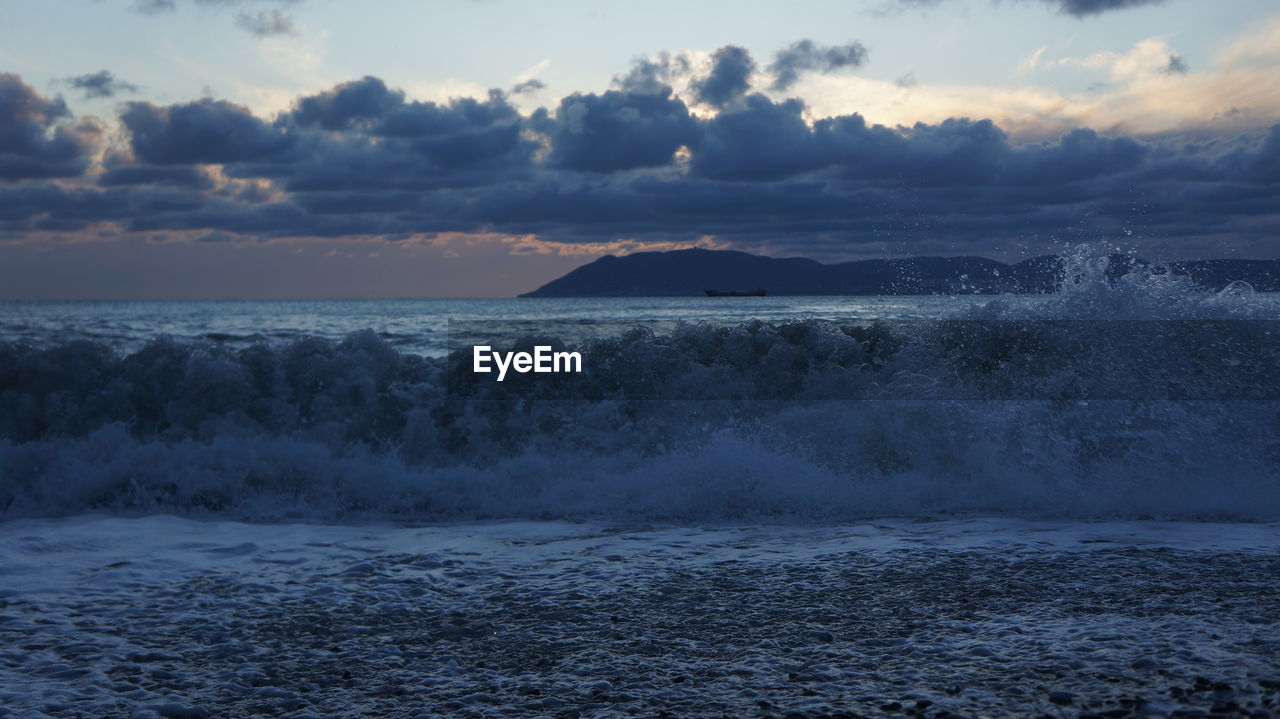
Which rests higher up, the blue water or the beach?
the blue water

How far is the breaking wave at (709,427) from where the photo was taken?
7.22 m

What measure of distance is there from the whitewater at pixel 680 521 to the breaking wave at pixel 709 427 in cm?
4

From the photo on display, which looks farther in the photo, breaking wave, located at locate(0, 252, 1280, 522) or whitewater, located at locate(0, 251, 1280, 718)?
breaking wave, located at locate(0, 252, 1280, 522)

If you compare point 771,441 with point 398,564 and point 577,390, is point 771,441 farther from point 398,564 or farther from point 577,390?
point 398,564

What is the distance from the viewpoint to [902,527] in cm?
621

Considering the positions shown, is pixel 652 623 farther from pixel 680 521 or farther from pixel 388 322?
pixel 388 322

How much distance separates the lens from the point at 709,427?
9.81 m

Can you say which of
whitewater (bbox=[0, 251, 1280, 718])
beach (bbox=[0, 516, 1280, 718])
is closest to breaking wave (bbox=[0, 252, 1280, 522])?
whitewater (bbox=[0, 251, 1280, 718])

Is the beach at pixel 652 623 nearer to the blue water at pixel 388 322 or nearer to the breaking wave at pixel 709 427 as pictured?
the breaking wave at pixel 709 427

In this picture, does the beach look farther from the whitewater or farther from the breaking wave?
the breaking wave

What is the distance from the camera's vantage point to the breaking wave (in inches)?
284

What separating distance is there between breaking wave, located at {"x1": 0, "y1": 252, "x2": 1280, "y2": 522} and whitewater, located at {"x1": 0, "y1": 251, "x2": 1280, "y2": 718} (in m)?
0.04

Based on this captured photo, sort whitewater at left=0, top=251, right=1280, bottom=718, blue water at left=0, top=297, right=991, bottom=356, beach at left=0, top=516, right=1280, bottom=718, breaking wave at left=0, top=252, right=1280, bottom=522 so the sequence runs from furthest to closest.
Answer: blue water at left=0, top=297, right=991, bottom=356 → breaking wave at left=0, top=252, right=1280, bottom=522 → whitewater at left=0, top=251, right=1280, bottom=718 → beach at left=0, top=516, right=1280, bottom=718

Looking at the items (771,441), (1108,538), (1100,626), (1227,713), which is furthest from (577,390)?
(1227,713)
